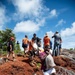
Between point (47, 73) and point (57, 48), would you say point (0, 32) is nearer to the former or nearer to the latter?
point (57, 48)

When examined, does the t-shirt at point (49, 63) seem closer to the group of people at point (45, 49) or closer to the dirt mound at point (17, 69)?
the group of people at point (45, 49)

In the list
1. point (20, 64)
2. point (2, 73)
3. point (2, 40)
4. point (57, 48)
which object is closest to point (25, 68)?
point (20, 64)

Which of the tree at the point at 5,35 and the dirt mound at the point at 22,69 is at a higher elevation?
the tree at the point at 5,35

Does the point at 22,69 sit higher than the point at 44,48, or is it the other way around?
the point at 44,48

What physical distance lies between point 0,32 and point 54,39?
2509cm

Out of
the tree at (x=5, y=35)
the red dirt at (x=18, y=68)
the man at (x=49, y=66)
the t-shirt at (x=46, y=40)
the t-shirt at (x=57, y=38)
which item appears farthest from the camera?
the tree at (x=5, y=35)

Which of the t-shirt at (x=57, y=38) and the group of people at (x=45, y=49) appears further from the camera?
the t-shirt at (x=57, y=38)

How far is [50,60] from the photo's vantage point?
12.2m

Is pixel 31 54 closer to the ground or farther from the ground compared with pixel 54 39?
closer to the ground

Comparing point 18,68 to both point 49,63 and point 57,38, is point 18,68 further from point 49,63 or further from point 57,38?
point 49,63

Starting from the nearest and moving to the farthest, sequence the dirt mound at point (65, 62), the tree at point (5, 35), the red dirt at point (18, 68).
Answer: the red dirt at point (18, 68) → the dirt mound at point (65, 62) → the tree at point (5, 35)

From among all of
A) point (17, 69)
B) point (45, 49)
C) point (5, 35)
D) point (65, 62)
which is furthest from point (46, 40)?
point (5, 35)

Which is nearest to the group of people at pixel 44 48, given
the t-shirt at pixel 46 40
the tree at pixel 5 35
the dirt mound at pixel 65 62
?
the t-shirt at pixel 46 40

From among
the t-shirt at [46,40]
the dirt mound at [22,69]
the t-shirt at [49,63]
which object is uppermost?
the t-shirt at [46,40]
